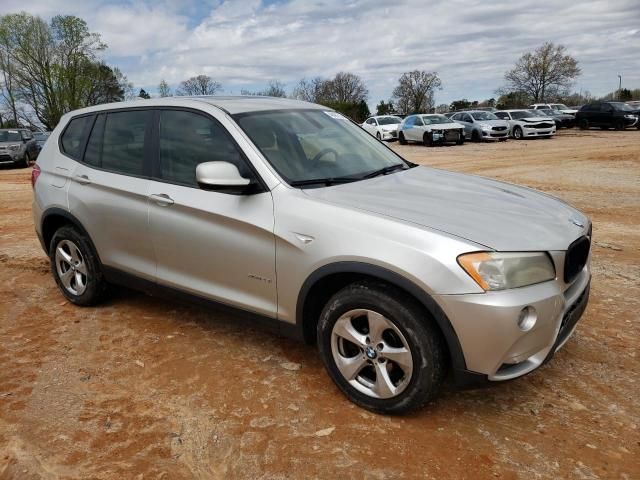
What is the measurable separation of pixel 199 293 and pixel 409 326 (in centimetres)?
156

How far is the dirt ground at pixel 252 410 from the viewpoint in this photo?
263 centimetres

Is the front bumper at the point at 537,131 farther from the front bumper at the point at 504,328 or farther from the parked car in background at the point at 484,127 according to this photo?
the front bumper at the point at 504,328

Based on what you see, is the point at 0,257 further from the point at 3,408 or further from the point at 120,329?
the point at 3,408

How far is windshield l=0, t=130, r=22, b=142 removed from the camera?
Result: 20.4 metres

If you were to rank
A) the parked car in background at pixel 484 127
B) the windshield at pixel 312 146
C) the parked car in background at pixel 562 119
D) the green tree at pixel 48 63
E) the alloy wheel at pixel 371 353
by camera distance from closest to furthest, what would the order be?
the alloy wheel at pixel 371 353 < the windshield at pixel 312 146 < the parked car in background at pixel 484 127 < the parked car in background at pixel 562 119 < the green tree at pixel 48 63

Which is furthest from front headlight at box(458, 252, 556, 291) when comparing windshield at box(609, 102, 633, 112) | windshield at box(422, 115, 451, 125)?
windshield at box(609, 102, 633, 112)

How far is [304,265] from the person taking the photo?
3055 millimetres

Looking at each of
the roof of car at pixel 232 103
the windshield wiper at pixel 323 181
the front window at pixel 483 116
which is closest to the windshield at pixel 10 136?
the roof of car at pixel 232 103

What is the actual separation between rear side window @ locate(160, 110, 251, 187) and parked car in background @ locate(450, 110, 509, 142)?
2429 cm

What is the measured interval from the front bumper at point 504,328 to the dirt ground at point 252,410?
43 centimetres

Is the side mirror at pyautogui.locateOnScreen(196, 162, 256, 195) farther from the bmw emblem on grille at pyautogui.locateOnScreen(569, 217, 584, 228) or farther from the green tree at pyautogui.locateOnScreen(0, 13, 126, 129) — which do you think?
the green tree at pyautogui.locateOnScreen(0, 13, 126, 129)

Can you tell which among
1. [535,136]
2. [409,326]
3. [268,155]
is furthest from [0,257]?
[535,136]

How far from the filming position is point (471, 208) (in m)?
3.08

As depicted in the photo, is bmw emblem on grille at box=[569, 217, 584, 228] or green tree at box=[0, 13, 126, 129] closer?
bmw emblem on grille at box=[569, 217, 584, 228]
